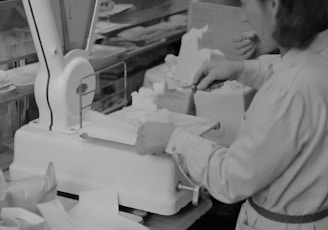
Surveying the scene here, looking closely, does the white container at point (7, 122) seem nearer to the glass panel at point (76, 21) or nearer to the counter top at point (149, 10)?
the glass panel at point (76, 21)

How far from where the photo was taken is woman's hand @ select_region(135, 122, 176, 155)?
1.36 metres

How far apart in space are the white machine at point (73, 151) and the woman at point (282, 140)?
0.44 feet

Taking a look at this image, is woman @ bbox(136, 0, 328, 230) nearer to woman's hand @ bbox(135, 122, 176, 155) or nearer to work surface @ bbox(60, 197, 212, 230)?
woman's hand @ bbox(135, 122, 176, 155)

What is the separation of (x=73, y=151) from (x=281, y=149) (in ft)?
1.97

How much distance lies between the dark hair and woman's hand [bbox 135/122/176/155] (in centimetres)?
32

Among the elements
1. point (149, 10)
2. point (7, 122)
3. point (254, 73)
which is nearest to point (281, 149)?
point (254, 73)

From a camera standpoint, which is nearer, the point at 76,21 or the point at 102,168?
the point at 102,168

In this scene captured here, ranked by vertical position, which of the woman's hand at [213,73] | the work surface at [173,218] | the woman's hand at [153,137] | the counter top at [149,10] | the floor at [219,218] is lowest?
the floor at [219,218]

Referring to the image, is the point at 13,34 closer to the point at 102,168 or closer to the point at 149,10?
the point at 102,168

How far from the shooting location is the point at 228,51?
2455 millimetres

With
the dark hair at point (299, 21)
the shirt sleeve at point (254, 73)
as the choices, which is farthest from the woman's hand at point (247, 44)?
the dark hair at point (299, 21)

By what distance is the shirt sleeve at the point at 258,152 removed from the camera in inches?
46.6

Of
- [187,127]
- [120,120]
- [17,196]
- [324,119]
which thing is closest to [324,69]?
[324,119]

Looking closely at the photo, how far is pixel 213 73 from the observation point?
165 centimetres
